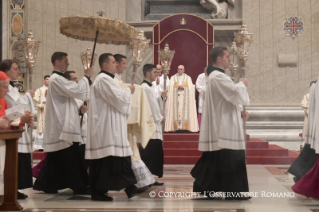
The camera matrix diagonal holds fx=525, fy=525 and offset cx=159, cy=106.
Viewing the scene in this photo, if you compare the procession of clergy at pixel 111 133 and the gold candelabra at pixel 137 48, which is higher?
the gold candelabra at pixel 137 48

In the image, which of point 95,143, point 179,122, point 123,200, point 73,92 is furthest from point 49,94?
point 179,122

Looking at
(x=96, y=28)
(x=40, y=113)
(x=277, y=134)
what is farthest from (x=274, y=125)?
(x=96, y=28)

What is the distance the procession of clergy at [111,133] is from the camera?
6.16 metres

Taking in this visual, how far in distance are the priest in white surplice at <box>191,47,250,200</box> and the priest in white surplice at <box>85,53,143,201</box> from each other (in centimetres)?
90

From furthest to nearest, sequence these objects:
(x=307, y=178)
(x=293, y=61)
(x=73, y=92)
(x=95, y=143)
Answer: (x=293, y=61) < (x=73, y=92) < (x=95, y=143) < (x=307, y=178)

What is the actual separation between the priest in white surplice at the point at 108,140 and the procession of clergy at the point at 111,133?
0.01 m

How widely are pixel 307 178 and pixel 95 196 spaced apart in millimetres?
2475

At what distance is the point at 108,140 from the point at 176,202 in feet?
3.55

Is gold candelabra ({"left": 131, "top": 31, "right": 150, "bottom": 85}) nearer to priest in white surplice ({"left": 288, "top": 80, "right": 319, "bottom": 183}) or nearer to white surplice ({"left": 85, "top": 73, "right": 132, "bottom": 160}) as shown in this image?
white surplice ({"left": 85, "top": 73, "right": 132, "bottom": 160})

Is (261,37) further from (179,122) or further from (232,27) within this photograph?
(179,122)

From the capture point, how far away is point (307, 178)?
5.85 metres

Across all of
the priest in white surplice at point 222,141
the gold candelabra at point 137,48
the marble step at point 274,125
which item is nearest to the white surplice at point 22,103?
the gold candelabra at point 137,48

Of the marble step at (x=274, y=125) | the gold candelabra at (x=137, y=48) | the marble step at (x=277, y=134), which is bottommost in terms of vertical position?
the marble step at (x=277, y=134)

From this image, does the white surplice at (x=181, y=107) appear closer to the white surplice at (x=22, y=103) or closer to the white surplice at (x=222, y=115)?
Result: the white surplice at (x=22, y=103)
